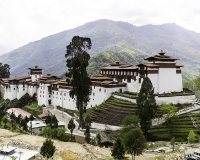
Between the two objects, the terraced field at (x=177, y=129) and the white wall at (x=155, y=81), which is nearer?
the terraced field at (x=177, y=129)

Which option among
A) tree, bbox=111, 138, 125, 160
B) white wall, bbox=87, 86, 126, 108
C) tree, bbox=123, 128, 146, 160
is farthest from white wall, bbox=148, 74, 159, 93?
tree, bbox=111, 138, 125, 160

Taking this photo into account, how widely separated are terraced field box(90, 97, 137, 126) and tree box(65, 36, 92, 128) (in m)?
3.75

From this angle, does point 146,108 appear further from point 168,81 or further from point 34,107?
point 34,107

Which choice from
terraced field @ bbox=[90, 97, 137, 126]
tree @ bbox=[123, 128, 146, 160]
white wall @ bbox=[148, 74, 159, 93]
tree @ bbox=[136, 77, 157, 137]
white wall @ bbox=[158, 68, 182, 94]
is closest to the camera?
tree @ bbox=[123, 128, 146, 160]

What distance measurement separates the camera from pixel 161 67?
54062mm

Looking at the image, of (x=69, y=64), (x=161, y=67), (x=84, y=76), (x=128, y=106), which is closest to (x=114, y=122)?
(x=128, y=106)

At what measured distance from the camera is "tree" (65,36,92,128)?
46.4 meters

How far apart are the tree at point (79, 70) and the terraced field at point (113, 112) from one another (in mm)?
3745

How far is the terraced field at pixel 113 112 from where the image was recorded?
46.5 metres

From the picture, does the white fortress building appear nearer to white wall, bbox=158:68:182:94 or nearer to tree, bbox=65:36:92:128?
white wall, bbox=158:68:182:94

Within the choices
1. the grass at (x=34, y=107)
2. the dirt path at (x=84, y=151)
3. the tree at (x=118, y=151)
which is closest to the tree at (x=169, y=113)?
the dirt path at (x=84, y=151)

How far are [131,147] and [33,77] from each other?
61.3 meters

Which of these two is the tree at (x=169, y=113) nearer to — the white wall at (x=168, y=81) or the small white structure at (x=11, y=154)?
the white wall at (x=168, y=81)

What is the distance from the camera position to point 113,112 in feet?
158
